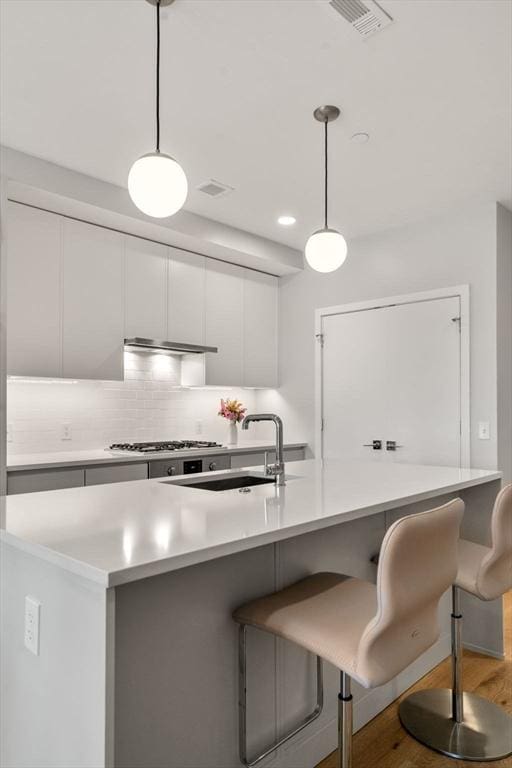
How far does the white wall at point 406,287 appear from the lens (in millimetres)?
3674

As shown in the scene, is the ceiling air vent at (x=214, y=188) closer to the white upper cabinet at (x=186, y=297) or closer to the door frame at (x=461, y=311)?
the white upper cabinet at (x=186, y=297)

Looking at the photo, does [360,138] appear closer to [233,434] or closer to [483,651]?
[233,434]

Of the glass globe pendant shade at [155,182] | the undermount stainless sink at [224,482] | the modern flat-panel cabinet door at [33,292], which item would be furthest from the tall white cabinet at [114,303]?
the glass globe pendant shade at [155,182]

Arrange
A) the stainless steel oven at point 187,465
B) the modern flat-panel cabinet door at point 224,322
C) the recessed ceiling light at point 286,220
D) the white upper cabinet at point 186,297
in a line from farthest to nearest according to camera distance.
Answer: the modern flat-panel cabinet door at point 224,322
the white upper cabinet at point 186,297
the recessed ceiling light at point 286,220
the stainless steel oven at point 187,465

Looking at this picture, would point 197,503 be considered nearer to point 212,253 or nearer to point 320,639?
point 320,639

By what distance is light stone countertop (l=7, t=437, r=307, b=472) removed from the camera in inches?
119

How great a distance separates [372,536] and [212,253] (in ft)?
9.17

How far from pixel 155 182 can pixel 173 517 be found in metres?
1.12

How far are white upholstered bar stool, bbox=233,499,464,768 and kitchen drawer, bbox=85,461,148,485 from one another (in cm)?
181

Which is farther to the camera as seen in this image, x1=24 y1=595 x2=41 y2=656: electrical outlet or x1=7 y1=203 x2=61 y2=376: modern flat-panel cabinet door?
x1=7 y1=203 x2=61 y2=376: modern flat-panel cabinet door

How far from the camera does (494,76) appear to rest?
2.33 meters

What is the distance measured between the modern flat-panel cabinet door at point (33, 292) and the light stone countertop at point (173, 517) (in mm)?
1476

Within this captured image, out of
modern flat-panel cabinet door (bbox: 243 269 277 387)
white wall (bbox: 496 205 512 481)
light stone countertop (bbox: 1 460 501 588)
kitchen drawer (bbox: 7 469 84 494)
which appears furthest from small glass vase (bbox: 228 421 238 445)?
light stone countertop (bbox: 1 460 501 588)

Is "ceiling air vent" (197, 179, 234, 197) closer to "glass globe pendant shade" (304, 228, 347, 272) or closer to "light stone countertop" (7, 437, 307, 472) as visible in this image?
"glass globe pendant shade" (304, 228, 347, 272)
